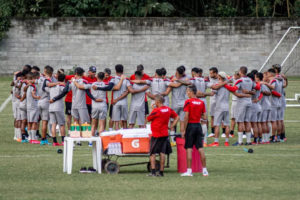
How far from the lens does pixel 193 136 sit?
43.8 ft

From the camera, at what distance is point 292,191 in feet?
38.3

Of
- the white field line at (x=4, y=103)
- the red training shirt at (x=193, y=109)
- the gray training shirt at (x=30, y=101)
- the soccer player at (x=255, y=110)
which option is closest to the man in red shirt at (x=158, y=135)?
the red training shirt at (x=193, y=109)

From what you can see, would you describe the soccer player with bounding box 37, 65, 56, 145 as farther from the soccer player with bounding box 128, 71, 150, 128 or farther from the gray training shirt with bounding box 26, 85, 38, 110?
the soccer player with bounding box 128, 71, 150, 128

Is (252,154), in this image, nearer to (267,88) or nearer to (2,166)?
(267,88)

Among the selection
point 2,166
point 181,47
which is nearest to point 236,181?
point 2,166

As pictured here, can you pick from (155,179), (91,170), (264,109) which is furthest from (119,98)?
(155,179)

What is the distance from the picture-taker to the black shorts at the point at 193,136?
43.6 feet

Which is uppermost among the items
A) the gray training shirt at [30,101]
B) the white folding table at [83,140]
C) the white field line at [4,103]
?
the gray training shirt at [30,101]

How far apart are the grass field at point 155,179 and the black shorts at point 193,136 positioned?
0.62 metres

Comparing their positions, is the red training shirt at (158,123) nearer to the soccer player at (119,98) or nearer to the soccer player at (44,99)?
the soccer player at (119,98)

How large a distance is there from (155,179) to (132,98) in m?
5.91

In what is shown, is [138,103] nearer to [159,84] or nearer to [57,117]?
[159,84]

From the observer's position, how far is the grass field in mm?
11391

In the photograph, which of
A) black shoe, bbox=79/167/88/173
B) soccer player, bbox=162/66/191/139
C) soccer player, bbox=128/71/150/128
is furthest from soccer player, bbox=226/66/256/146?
black shoe, bbox=79/167/88/173
